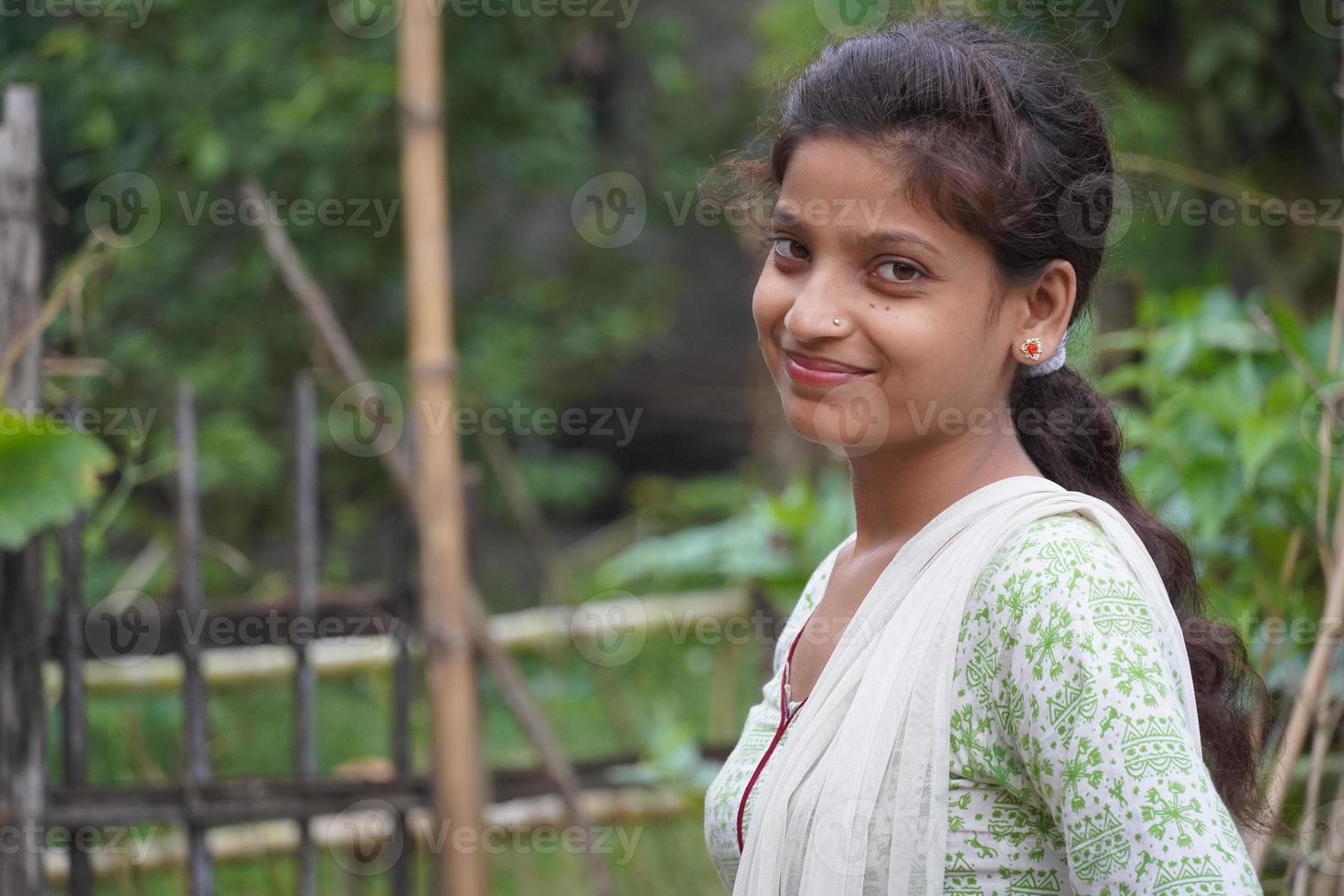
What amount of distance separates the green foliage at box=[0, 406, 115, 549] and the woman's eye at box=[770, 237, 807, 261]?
1.43 metres

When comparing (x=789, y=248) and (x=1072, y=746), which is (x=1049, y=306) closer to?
(x=789, y=248)

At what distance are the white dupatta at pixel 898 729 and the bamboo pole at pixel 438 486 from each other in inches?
57.4

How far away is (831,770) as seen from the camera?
117cm

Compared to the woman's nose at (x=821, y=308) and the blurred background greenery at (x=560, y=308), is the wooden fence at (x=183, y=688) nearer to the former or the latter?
the blurred background greenery at (x=560, y=308)

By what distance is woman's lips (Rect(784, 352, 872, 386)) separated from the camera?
1213 millimetres

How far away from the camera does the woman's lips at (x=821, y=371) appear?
1.21 m

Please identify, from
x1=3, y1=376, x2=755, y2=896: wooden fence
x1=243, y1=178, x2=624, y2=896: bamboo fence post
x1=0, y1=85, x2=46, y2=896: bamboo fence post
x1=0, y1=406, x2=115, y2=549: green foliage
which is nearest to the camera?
x1=0, y1=406, x2=115, y2=549: green foliage

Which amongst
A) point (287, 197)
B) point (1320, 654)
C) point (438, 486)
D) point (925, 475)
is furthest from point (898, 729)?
point (287, 197)

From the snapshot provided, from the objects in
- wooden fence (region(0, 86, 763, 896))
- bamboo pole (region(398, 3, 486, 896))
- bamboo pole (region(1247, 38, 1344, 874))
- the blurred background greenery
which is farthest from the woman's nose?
wooden fence (region(0, 86, 763, 896))

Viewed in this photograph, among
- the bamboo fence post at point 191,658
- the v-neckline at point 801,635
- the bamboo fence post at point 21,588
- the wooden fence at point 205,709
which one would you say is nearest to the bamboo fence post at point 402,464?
the wooden fence at point 205,709

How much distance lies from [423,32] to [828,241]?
1585 millimetres

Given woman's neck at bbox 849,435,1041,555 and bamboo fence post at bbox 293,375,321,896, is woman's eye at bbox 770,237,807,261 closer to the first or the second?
woman's neck at bbox 849,435,1041,555

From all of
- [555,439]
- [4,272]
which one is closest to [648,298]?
[555,439]

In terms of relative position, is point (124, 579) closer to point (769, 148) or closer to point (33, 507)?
point (33, 507)
